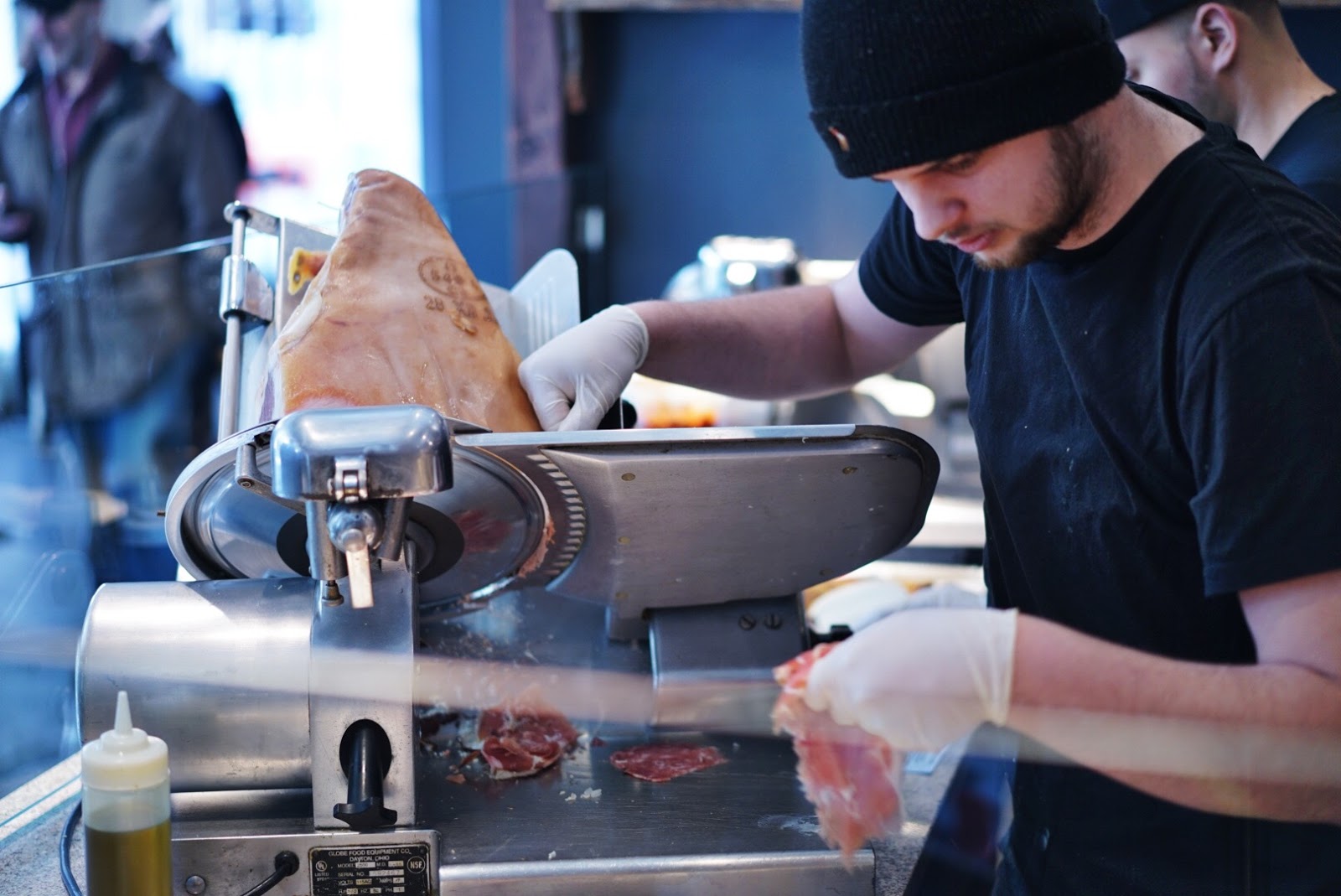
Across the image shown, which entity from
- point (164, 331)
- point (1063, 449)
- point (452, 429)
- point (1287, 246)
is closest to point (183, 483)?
point (452, 429)

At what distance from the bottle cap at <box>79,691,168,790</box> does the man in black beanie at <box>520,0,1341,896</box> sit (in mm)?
509

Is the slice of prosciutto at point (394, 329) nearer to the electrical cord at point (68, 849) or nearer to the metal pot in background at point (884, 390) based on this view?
the electrical cord at point (68, 849)

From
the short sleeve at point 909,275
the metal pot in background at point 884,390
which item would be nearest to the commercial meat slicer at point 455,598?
the short sleeve at point 909,275

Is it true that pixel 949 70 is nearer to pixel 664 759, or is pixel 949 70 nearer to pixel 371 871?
pixel 664 759

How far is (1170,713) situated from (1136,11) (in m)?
1.47

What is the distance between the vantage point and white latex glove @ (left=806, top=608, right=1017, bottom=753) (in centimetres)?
96

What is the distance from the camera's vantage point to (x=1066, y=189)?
3.68 ft

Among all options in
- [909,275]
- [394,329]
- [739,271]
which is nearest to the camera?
[394,329]

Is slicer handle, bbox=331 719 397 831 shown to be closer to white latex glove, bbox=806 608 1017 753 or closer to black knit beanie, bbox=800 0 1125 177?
white latex glove, bbox=806 608 1017 753

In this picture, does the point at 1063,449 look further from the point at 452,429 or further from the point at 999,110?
the point at 452,429

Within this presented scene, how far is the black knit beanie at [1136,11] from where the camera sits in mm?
2014

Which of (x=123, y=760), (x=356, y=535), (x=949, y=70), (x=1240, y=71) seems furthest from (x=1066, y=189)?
(x=1240, y=71)

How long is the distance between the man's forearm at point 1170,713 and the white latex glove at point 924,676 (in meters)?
0.02

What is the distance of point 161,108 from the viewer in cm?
394
